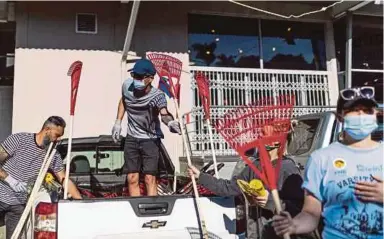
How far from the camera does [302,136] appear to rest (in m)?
5.08

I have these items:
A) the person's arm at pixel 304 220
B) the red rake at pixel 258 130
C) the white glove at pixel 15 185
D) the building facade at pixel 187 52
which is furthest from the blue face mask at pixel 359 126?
the building facade at pixel 187 52

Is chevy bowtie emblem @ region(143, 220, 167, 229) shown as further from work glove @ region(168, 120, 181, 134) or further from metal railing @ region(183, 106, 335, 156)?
metal railing @ region(183, 106, 335, 156)

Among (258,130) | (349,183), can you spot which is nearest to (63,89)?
(258,130)

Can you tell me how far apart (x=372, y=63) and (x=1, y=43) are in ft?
29.0

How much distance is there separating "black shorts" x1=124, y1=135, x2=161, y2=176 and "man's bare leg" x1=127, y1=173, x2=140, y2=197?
0.17 feet

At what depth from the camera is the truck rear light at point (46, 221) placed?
3.15 meters

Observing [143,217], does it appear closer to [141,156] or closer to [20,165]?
[141,156]

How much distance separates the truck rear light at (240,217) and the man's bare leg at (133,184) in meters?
1.20

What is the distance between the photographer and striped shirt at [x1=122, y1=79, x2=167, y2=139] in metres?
4.70

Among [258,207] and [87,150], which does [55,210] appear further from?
[87,150]

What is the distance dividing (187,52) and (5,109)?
4169 millimetres

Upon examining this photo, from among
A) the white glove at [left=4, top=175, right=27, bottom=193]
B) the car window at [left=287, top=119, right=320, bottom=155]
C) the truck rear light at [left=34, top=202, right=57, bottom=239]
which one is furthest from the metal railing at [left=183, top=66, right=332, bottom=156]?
the truck rear light at [left=34, top=202, right=57, bottom=239]

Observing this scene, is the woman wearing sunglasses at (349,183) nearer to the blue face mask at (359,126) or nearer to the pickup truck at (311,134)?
the blue face mask at (359,126)

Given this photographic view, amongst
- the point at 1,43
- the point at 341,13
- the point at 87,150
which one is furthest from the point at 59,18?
the point at 341,13
